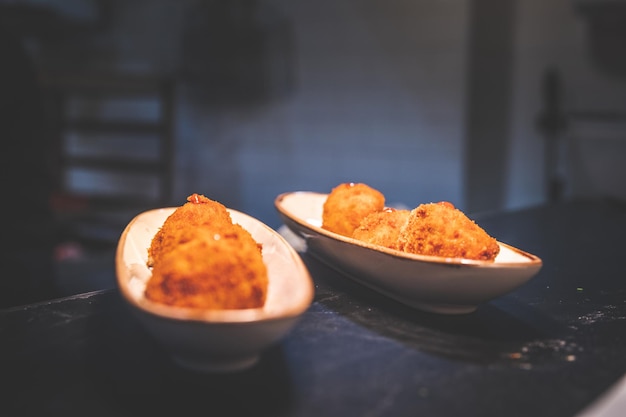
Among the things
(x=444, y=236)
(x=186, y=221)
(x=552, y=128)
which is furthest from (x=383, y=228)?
(x=552, y=128)

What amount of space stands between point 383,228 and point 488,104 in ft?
8.32

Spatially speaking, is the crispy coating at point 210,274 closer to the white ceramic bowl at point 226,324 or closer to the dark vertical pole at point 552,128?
the white ceramic bowl at point 226,324

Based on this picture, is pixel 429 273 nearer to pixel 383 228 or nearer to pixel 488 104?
pixel 383 228

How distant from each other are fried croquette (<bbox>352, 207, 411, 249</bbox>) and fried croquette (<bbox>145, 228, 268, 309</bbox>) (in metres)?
0.29

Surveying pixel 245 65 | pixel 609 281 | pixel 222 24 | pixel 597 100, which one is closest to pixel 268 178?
pixel 245 65

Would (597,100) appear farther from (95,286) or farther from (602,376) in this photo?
(602,376)

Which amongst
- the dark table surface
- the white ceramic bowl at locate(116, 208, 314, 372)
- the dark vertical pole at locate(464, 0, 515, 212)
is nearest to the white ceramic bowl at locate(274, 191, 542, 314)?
the dark table surface

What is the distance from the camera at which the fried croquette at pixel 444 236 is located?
2.77 feet

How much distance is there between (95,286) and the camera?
2.54 meters

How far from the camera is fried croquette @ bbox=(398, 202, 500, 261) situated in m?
0.85

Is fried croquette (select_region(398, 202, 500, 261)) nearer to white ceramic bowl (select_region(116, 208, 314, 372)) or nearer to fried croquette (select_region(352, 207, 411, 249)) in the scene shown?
fried croquette (select_region(352, 207, 411, 249))

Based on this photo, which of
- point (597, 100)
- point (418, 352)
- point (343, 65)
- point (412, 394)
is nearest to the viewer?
point (412, 394)

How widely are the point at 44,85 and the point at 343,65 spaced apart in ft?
5.71

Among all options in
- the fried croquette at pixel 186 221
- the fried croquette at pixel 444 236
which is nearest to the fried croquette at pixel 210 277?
the fried croquette at pixel 186 221
